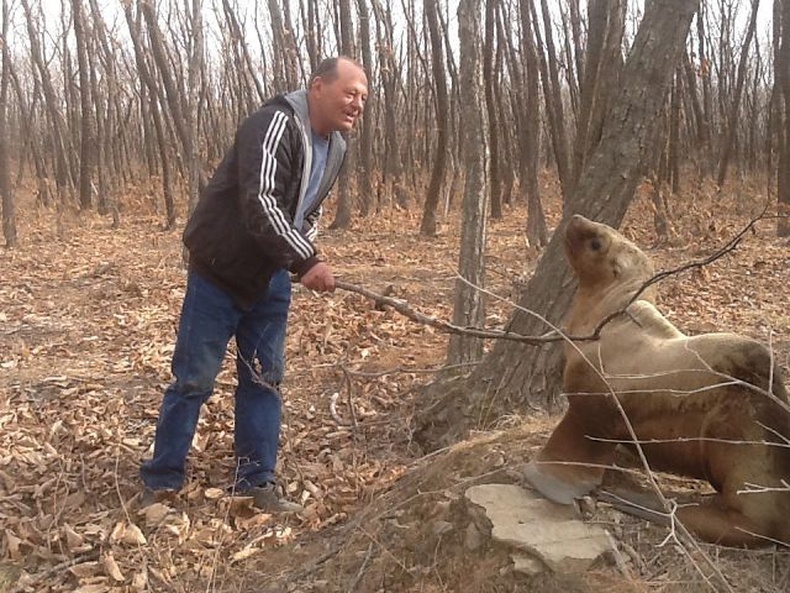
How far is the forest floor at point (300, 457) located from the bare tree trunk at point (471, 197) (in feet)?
1.13

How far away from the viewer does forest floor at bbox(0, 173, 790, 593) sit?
2498 millimetres

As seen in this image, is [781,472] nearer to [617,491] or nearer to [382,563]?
[617,491]

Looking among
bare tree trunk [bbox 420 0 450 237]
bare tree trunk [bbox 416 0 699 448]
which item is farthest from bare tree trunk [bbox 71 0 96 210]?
bare tree trunk [bbox 416 0 699 448]

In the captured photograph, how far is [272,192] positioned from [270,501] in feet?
4.27

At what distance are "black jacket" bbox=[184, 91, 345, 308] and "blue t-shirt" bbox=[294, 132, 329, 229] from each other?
1.4 inches

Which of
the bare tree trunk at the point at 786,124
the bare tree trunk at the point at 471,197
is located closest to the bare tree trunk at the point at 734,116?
the bare tree trunk at the point at 786,124

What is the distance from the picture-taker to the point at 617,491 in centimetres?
246

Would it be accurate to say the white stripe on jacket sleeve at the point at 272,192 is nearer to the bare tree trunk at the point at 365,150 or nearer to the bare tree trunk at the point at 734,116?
the bare tree trunk at the point at 365,150

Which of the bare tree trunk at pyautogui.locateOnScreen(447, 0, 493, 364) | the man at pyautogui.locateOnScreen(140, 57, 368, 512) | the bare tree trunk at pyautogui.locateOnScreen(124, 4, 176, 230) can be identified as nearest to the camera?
the man at pyautogui.locateOnScreen(140, 57, 368, 512)

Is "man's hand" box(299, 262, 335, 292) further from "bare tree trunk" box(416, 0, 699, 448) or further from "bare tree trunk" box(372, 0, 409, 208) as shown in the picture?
"bare tree trunk" box(372, 0, 409, 208)

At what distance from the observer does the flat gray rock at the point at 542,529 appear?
7.23 ft

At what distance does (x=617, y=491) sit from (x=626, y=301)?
569 mm

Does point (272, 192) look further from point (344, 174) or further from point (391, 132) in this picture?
point (391, 132)

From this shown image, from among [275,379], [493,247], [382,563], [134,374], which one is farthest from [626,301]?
[493,247]
